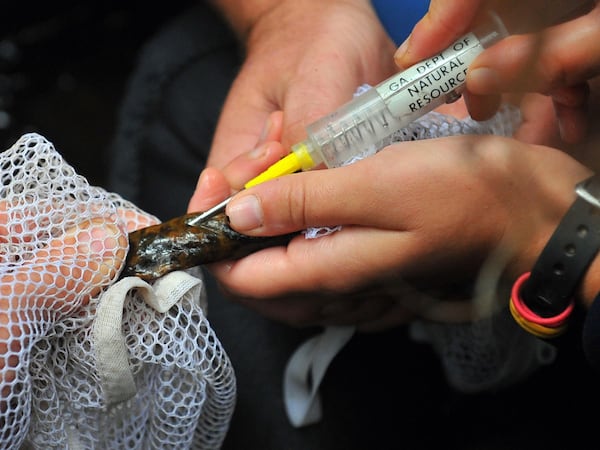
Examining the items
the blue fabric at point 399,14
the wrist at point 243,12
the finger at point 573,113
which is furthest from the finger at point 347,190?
the wrist at point 243,12

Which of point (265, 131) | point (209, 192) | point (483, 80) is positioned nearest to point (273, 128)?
point (265, 131)

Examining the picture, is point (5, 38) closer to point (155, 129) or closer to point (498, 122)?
point (155, 129)

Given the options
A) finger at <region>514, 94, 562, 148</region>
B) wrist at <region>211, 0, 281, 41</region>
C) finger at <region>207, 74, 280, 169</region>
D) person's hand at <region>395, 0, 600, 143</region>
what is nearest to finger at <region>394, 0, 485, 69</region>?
person's hand at <region>395, 0, 600, 143</region>

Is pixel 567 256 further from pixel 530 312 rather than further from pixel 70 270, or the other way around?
pixel 70 270

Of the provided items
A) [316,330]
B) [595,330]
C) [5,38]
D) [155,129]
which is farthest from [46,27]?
[595,330]

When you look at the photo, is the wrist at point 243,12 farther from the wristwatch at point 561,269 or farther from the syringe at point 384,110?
the wristwatch at point 561,269

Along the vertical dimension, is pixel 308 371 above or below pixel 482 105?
below
